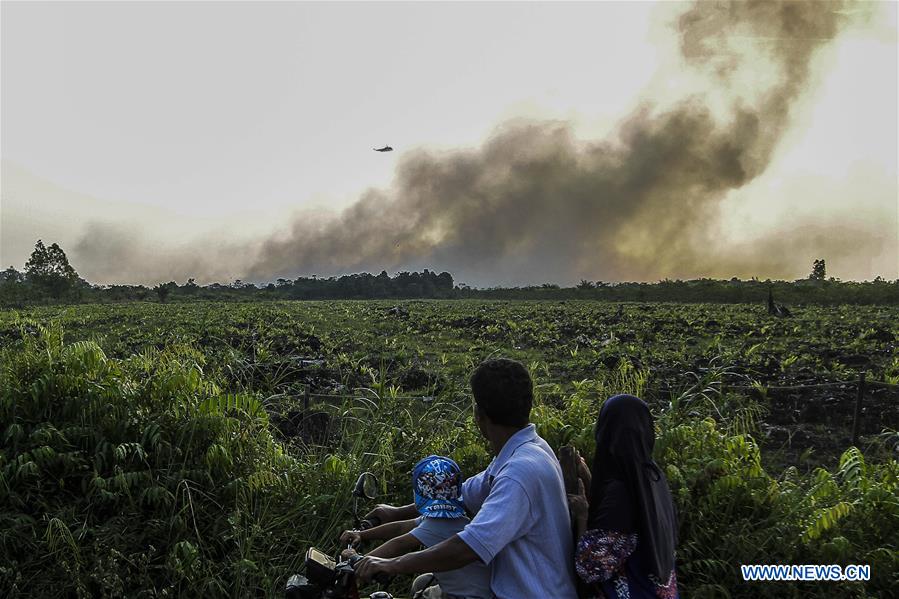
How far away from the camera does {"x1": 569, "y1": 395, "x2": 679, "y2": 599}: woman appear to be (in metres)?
2.63

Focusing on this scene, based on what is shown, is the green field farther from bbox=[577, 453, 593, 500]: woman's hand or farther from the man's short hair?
the man's short hair

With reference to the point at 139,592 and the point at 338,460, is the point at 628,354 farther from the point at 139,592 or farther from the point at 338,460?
the point at 139,592

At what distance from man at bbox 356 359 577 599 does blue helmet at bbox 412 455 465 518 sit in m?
0.13

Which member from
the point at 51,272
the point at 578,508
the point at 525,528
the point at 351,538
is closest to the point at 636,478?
the point at 578,508

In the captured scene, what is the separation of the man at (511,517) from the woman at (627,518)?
123mm

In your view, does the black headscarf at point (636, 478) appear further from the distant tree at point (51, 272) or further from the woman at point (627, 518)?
the distant tree at point (51, 272)

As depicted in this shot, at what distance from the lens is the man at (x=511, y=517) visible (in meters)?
2.42

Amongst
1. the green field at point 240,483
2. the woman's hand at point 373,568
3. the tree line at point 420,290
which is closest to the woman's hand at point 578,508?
the woman's hand at point 373,568

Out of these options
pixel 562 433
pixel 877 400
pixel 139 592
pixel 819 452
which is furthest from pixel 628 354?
pixel 139 592

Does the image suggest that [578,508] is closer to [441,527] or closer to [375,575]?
[441,527]

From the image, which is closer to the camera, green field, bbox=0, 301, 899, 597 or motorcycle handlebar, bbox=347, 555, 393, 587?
motorcycle handlebar, bbox=347, 555, 393, 587

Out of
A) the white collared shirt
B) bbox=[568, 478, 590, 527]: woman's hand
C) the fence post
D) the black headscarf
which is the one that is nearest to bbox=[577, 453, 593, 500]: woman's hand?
bbox=[568, 478, 590, 527]: woman's hand

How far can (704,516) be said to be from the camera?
402 centimetres

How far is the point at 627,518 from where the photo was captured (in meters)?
2.64
